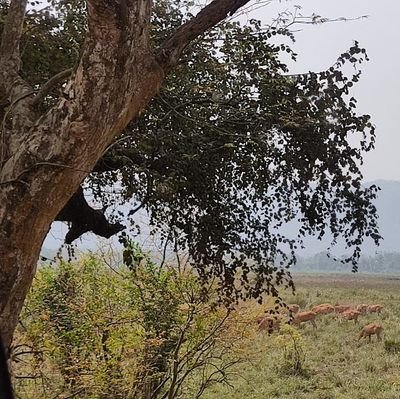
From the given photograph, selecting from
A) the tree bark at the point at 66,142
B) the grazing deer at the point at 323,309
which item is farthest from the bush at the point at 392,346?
the tree bark at the point at 66,142

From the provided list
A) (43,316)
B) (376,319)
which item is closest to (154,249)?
(43,316)

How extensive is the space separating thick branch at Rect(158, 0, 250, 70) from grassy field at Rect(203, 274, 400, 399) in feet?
11.1

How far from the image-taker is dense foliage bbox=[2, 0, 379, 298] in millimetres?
1965

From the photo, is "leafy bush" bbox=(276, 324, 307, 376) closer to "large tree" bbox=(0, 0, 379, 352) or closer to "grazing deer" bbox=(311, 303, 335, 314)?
"grazing deer" bbox=(311, 303, 335, 314)

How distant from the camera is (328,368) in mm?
7719

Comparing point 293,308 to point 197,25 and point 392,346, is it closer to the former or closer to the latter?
point 392,346

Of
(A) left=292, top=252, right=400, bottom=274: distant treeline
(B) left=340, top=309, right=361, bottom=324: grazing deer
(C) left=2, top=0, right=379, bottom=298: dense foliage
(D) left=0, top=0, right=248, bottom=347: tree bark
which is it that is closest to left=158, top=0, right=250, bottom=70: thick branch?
(D) left=0, top=0, right=248, bottom=347: tree bark

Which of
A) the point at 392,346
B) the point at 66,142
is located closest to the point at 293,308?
the point at 392,346

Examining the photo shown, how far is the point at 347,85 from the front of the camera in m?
1.96

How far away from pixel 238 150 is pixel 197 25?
27.4 inches

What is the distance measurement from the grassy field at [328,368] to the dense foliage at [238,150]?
2504 mm

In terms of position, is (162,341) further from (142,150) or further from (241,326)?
(142,150)

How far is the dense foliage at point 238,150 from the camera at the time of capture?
1.96 m

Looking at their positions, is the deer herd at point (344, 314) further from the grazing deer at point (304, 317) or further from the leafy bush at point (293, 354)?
the leafy bush at point (293, 354)
